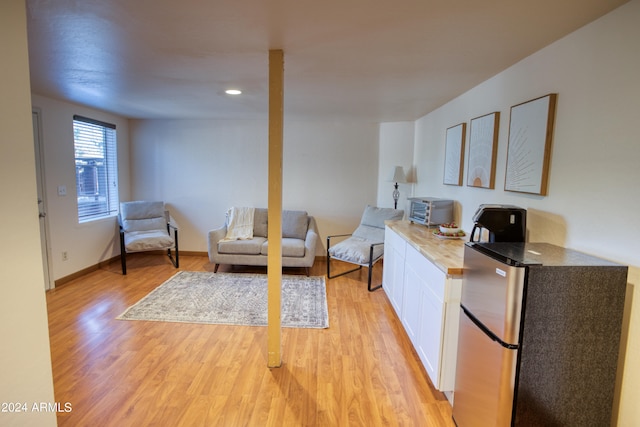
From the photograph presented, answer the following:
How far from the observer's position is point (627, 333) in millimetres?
1416

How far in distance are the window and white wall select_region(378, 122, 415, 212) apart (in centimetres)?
400

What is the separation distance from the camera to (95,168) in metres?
4.51

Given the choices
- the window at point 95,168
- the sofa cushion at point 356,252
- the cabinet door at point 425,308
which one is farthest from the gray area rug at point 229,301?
the window at point 95,168

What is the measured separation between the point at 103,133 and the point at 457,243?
485cm

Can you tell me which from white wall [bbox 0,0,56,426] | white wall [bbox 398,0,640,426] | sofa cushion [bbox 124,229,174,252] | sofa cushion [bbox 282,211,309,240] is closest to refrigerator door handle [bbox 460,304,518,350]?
white wall [bbox 398,0,640,426]

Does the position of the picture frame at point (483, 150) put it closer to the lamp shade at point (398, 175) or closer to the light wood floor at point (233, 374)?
the light wood floor at point (233, 374)

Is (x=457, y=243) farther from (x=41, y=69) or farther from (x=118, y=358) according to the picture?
(x=41, y=69)

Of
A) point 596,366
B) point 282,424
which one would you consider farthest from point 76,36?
point 596,366

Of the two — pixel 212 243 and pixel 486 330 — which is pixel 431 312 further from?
pixel 212 243

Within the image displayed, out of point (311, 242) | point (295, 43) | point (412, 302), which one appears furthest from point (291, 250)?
point (295, 43)

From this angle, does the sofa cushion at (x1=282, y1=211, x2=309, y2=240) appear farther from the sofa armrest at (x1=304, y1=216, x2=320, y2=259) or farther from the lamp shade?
the lamp shade

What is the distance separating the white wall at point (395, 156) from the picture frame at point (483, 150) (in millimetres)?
1956

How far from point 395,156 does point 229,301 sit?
3112 millimetres

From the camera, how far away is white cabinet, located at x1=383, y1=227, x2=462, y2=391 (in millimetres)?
1927
